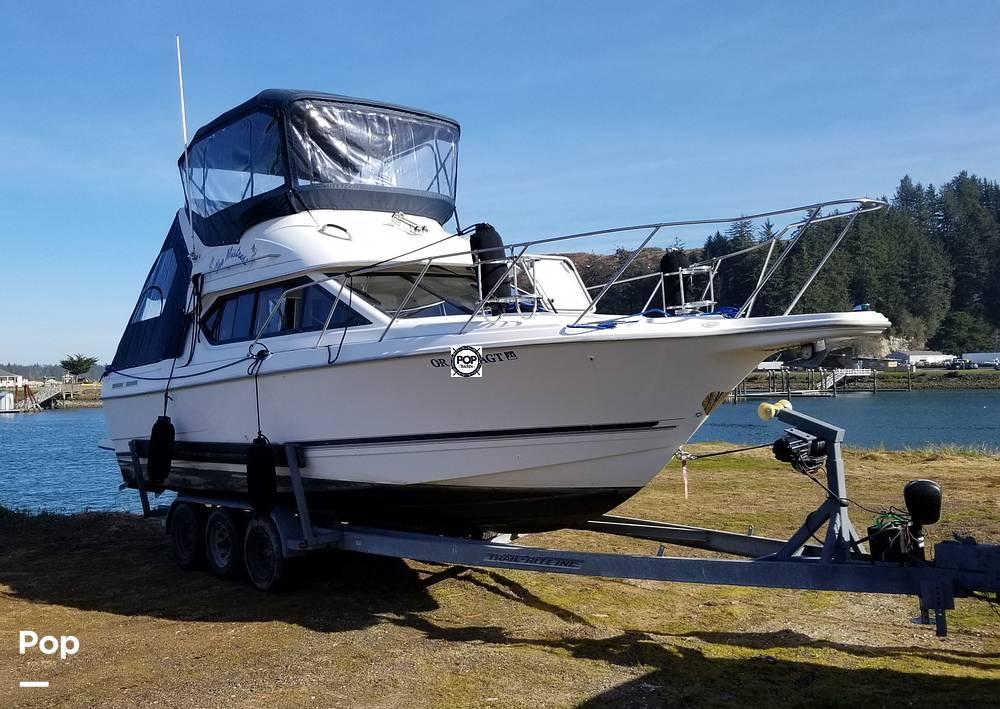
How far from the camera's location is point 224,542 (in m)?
8.55

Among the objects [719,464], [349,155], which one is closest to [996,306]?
[719,464]

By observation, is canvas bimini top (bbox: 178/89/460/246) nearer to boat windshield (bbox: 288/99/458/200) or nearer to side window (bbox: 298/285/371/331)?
boat windshield (bbox: 288/99/458/200)

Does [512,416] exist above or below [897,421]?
above

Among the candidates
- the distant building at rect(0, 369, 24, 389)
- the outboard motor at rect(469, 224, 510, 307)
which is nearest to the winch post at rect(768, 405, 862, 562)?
the outboard motor at rect(469, 224, 510, 307)

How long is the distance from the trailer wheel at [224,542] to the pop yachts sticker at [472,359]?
339 cm

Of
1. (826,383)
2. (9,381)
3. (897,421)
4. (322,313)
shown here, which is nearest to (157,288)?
(322,313)

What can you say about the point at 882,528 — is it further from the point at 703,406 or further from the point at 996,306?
the point at 996,306

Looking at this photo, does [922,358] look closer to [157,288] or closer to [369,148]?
[369,148]

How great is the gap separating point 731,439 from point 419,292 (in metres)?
25.6

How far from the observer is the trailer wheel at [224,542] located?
324 inches

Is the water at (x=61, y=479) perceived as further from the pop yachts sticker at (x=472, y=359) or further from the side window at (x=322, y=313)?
the pop yachts sticker at (x=472, y=359)

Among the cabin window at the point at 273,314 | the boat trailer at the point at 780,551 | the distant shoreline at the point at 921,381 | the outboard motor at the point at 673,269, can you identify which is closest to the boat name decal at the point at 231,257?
the cabin window at the point at 273,314

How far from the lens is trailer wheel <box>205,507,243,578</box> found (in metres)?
8.22

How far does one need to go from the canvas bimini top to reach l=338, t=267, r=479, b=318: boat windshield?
132cm
